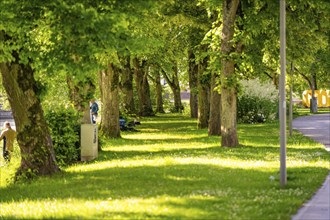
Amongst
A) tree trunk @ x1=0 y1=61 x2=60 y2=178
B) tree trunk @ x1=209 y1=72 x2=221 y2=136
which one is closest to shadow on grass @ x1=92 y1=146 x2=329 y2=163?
tree trunk @ x1=0 y1=61 x2=60 y2=178

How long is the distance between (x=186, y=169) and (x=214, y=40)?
9694mm

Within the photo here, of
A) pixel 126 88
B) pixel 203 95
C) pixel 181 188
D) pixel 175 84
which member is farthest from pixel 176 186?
pixel 175 84

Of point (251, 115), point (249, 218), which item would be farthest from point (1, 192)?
point (251, 115)

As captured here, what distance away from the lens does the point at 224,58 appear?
24.8 m

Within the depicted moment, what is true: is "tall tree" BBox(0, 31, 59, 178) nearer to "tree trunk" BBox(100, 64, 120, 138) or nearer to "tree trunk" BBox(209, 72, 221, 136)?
"tree trunk" BBox(100, 64, 120, 138)

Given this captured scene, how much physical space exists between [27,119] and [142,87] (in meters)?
41.3

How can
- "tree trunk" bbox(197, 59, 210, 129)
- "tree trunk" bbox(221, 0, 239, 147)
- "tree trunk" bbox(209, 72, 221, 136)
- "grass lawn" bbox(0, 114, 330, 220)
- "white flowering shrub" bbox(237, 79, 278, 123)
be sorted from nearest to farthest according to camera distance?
"grass lawn" bbox(0, 114, 330, 220)
"tree trunk" bbox(221, 0, 239, 147)
"tree trunk" bbox(209, 72, 221, 136)
"tree trunk" bbox(197, 59, 210, 129)
"white flowering shrub" bbox(237, 79, 278, 123)

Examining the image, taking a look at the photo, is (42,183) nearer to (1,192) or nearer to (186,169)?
(1,192)

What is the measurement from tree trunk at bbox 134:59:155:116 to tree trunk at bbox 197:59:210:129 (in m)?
17.4

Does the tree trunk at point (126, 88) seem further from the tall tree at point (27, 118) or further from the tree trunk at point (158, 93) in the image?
the tall tree at point (27, 118)

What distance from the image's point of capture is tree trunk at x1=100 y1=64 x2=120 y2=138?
33562 mm

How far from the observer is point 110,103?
33.5 meters

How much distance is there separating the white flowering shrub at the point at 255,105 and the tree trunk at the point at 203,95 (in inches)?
272

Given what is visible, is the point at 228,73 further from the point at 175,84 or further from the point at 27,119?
the point at 175,84
